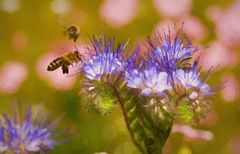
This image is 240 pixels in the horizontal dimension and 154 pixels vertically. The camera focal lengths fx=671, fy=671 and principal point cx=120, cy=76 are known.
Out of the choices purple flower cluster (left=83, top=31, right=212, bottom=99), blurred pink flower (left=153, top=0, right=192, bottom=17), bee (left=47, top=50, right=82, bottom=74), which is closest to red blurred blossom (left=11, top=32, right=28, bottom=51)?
blurred pink flower (left=153, top=0, right=192, bottom=17)

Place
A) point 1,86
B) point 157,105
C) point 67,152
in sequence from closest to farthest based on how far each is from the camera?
point 157,105
point 67,152
point 1,86

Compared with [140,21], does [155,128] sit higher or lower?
lower

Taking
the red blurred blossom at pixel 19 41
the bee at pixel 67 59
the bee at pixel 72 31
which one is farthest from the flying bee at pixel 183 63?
the red blurred blossom at pixel 19 41

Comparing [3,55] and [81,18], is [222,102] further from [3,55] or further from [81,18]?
[3,55]

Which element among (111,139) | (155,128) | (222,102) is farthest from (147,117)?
(222,102)

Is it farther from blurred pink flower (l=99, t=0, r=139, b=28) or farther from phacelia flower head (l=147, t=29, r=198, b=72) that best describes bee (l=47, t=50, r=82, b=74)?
blurred pink flower (l=99, t=0, r=139, b=28)

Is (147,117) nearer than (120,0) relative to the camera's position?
Yes
